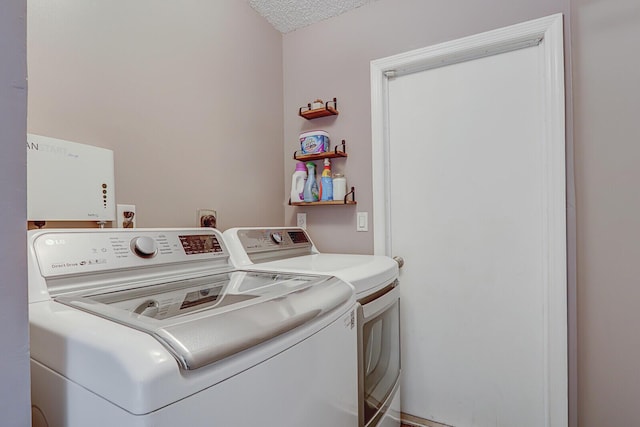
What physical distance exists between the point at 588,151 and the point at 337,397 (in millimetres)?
1491

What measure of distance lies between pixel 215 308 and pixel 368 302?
0.60 meters

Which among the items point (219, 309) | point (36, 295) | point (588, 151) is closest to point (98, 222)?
point (36, 295)

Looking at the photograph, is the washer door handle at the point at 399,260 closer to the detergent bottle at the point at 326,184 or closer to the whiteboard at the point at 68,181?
the detergent bottle at the point at 326,184

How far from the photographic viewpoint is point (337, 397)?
2.76 ft

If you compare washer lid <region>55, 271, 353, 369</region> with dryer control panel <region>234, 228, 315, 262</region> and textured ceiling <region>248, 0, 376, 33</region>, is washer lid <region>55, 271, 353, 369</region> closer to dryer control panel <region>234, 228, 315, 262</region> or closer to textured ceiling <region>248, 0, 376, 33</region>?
dryer control panel <region>234, 228, 315, 262</region>

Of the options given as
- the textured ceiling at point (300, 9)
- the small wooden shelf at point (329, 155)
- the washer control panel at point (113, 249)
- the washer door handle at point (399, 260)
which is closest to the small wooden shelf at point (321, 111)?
the small wooden shelf at point (329, 155)

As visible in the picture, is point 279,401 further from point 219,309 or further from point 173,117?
point 173,117

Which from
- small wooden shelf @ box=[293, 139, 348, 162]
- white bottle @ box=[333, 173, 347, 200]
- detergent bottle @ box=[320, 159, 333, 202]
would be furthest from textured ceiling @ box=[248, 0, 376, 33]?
white bottle @ box=[333, 173, 347, 200]

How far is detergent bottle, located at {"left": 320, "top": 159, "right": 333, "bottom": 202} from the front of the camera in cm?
189

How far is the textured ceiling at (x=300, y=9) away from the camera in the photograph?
6.13ft

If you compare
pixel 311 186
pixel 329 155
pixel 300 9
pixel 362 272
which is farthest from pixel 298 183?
pixel 300 9

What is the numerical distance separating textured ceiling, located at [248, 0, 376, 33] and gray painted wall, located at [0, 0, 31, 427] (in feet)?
5.66

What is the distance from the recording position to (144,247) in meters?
0.98

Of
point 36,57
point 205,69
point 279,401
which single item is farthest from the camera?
point 205,69
